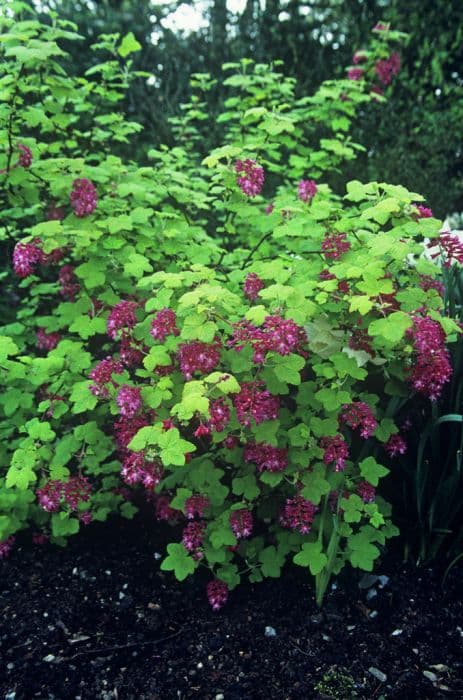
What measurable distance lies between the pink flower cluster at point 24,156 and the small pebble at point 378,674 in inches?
94.4

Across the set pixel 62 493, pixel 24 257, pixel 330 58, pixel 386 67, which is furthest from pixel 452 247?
pixel 330 58

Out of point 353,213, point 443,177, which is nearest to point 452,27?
point 443,177

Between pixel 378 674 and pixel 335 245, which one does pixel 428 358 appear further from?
pixel 378 674

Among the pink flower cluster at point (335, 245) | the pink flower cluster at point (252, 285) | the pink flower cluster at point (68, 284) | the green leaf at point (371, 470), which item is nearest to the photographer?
the green leaf at point (371, 470)

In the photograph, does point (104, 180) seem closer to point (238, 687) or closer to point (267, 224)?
point (267, 224)

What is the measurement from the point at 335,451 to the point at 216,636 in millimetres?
867

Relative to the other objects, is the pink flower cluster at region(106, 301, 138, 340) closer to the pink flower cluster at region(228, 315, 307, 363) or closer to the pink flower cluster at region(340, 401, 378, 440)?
the pink flower cluster at region(228, 315, 307, 363)

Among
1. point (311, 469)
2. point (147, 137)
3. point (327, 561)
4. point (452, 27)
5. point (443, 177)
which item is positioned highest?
point (452, 27)

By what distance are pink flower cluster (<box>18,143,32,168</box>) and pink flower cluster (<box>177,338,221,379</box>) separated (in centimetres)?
122

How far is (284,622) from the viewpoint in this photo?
2.28m

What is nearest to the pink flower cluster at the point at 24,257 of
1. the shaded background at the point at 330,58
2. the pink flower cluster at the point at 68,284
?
the pink flower cluster at the point at 68,284

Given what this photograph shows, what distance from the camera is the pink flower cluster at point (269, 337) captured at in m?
1.82

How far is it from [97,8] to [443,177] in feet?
12.2

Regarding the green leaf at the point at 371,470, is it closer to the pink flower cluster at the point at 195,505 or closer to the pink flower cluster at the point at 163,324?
the pink flower cluster at the point at 195,505
